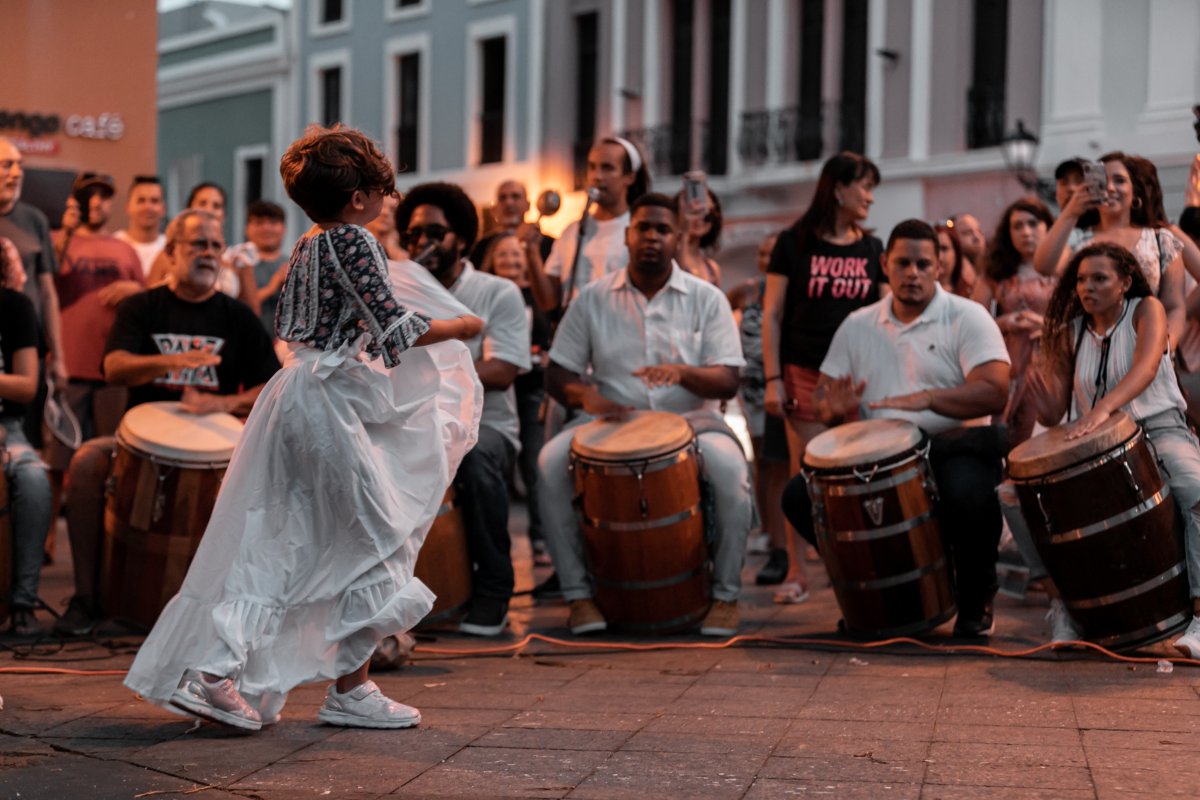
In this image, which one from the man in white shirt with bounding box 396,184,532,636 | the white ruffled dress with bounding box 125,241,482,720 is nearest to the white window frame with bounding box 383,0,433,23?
the man in white shirt with bounding box 396,184,532,636

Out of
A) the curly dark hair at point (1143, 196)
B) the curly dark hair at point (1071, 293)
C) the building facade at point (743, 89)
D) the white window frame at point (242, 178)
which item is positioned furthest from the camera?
the white window frame at point (242, 178)

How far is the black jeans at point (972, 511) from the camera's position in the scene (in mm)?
6879

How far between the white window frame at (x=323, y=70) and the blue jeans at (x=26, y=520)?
2709 cm

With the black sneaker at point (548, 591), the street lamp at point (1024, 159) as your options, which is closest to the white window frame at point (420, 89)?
the street lamp at point (1024, 159)

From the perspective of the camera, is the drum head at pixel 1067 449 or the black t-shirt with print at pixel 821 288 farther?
the black t-shirt with print at pixel 821 288

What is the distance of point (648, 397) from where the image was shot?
779cm

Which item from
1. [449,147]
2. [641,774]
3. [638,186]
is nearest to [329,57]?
[449,147]

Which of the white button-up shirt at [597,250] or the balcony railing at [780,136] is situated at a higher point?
the balcony railing at [780,136]

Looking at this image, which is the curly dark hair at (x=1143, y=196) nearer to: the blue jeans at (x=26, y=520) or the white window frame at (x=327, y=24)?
the blue jeans at (x=26, y=520)

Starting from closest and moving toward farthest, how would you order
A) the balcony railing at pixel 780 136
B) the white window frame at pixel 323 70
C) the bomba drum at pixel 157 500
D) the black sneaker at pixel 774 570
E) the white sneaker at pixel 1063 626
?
the white sneaker at pixel 1063 626 → the bomba drum at pixel 157 500 → the black sneaker at pixel 774 570 → the balcony railing at pixel 780 136 → the white window frame at pixel 323 70

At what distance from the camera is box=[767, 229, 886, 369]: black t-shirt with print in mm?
8414

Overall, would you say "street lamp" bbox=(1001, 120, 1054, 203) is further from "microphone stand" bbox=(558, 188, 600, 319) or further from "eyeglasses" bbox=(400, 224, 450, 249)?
"eyeglasses" bbox=(400, 224, 450, 249)

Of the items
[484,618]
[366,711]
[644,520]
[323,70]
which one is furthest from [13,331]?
[323,70]

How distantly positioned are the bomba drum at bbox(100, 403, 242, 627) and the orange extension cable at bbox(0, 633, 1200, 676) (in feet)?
1.61
